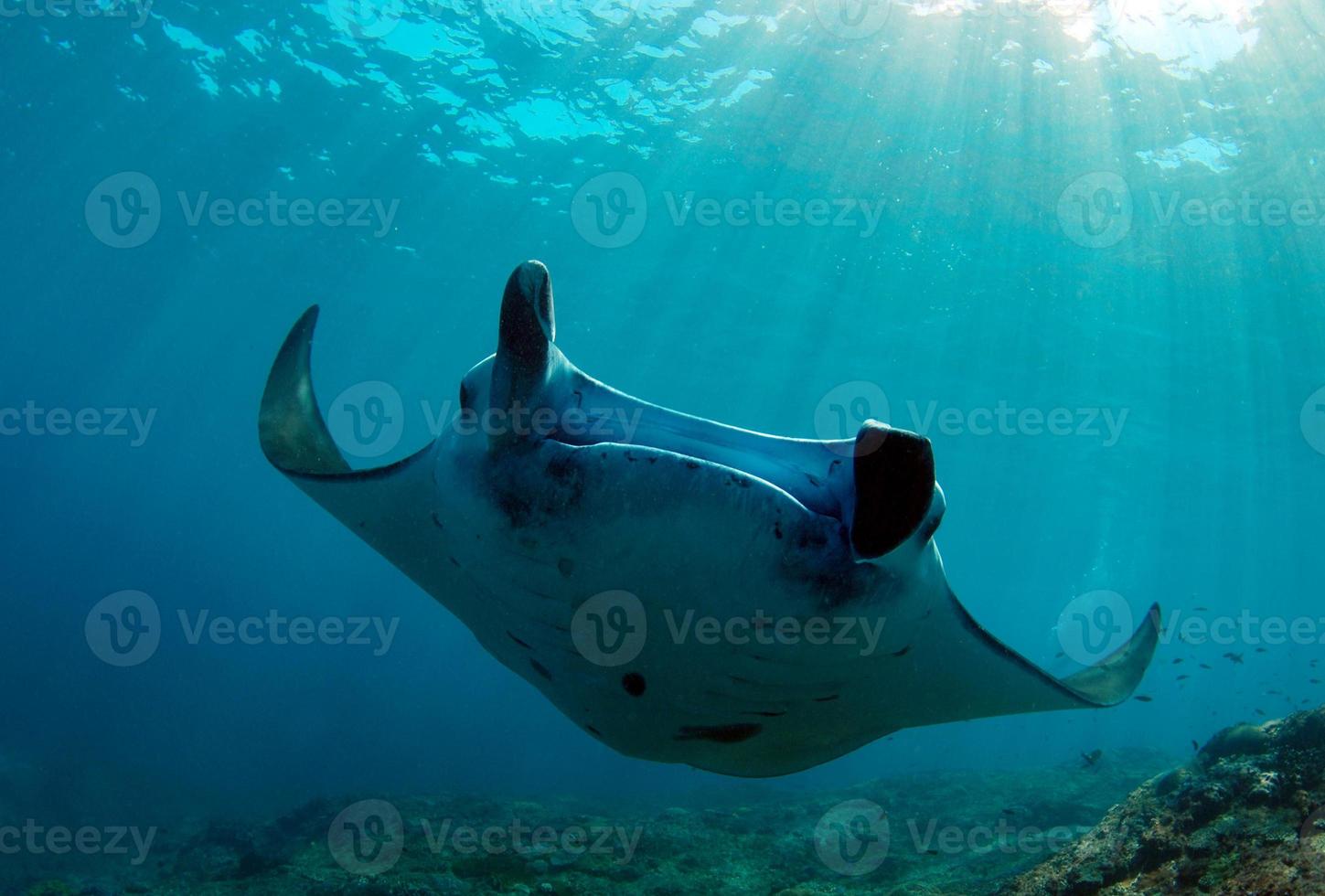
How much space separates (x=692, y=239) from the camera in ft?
71.8

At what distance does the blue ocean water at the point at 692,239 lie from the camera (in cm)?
1541

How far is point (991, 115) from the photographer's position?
1614 cm

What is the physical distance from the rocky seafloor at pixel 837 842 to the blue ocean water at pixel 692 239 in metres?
3.63

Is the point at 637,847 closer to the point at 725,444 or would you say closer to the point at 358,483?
the point at 358,483

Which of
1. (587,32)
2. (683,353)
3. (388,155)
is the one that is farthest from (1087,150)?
(388,155)

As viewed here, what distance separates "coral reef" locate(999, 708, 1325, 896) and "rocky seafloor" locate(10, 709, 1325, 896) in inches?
0.6

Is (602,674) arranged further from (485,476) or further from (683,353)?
(683,353)

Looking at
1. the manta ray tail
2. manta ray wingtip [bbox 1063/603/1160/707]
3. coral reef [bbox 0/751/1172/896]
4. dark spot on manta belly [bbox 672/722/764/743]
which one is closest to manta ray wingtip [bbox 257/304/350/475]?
the manta ray tail

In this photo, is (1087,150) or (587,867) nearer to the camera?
(587,867)

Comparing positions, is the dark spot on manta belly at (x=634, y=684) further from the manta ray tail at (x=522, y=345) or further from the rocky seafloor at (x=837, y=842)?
the rocky seafloor at (x=837, y=842)

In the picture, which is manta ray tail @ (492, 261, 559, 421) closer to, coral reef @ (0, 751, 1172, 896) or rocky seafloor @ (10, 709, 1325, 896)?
rocky seafloor @ (10, 709, 1325, 896)

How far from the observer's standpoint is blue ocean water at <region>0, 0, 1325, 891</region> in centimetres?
1541

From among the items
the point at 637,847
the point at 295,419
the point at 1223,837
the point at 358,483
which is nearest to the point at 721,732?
the point at 358,483

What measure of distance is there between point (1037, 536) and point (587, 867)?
173 ft
